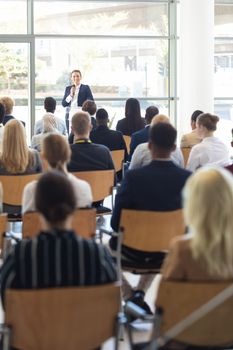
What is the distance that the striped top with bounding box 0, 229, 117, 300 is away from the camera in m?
2.84

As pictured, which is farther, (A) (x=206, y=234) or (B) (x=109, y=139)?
(B) (x=109, y=139)

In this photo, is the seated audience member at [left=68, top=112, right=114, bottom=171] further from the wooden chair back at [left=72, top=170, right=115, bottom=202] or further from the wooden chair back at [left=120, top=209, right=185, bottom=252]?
the wooden chair back at [left=120, top=209, right=185, bottom=252]

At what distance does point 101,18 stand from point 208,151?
24.0ft

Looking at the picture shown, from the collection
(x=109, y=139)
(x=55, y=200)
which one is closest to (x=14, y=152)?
(x=109, y=139)

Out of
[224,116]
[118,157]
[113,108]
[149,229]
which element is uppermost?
→ [113,108]

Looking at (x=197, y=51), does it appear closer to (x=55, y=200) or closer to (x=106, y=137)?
(x=106, y=137)

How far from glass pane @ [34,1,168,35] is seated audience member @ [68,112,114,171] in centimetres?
696

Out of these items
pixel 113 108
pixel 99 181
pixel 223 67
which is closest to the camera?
pixel 99 181

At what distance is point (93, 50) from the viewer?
12992mm

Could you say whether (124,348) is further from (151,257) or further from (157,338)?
(157,338)

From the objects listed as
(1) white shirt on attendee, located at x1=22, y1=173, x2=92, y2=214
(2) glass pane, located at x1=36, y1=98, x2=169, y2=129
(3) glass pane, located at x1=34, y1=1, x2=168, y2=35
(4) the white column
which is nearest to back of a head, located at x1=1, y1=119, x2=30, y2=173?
(1) white shirt on attendee, located at x1=22, y1=173, x2=92, y2=214

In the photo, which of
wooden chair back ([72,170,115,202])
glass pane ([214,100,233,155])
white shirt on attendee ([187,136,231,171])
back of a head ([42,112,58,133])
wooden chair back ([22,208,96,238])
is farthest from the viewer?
glass pane ([214,100,233,155])

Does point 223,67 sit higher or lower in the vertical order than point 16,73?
higher

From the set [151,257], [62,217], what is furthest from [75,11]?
[62,217]
